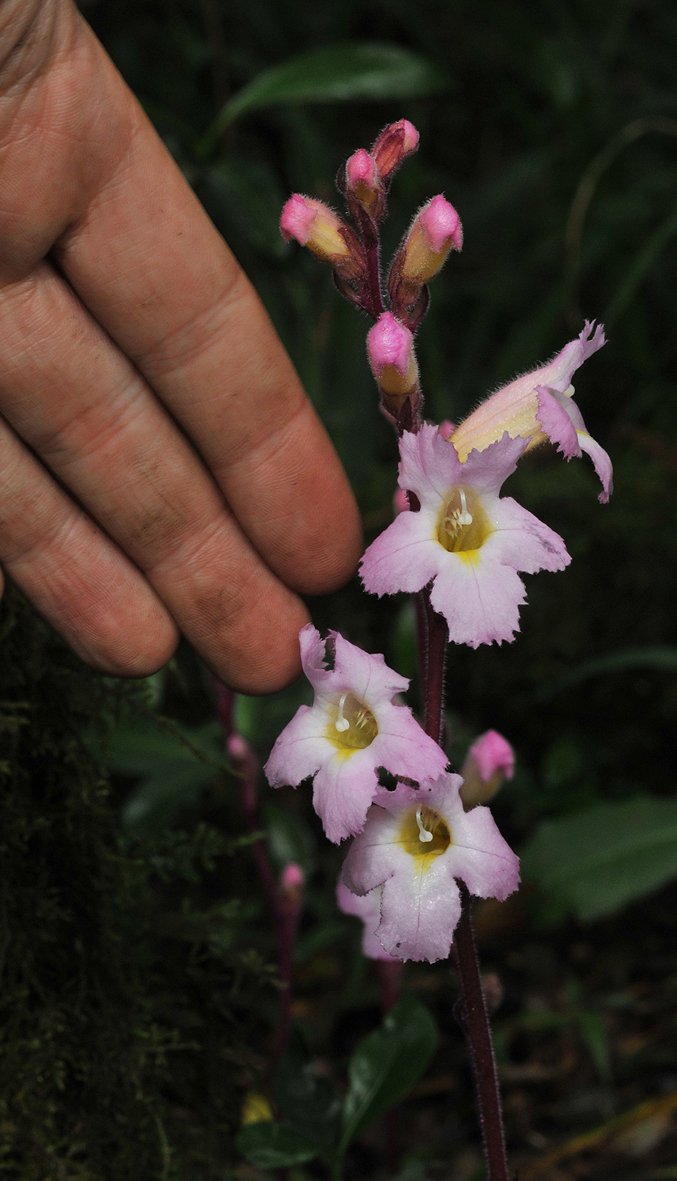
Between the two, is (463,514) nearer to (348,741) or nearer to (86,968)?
(348,741)

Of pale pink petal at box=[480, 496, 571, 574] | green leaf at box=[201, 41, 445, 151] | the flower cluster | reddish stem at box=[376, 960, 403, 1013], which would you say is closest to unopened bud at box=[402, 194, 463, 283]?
the flower cluster

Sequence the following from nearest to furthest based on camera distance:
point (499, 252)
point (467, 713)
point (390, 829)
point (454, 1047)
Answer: point (390, 829) → point (454, 1047) → point (467, 713) → point (499, 252)

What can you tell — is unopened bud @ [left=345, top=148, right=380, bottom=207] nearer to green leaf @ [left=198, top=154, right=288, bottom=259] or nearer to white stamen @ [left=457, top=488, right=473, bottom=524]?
white stamen @ [left=457, top=488, right=473, bottom=524]

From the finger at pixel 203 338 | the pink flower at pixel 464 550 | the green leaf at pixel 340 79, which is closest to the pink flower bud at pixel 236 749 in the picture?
the finger at pixel 203 338

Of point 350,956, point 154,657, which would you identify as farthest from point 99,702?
point 350,956

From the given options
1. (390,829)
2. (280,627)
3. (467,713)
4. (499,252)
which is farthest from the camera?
(499,252)

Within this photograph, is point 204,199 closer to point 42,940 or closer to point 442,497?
point 442,497
